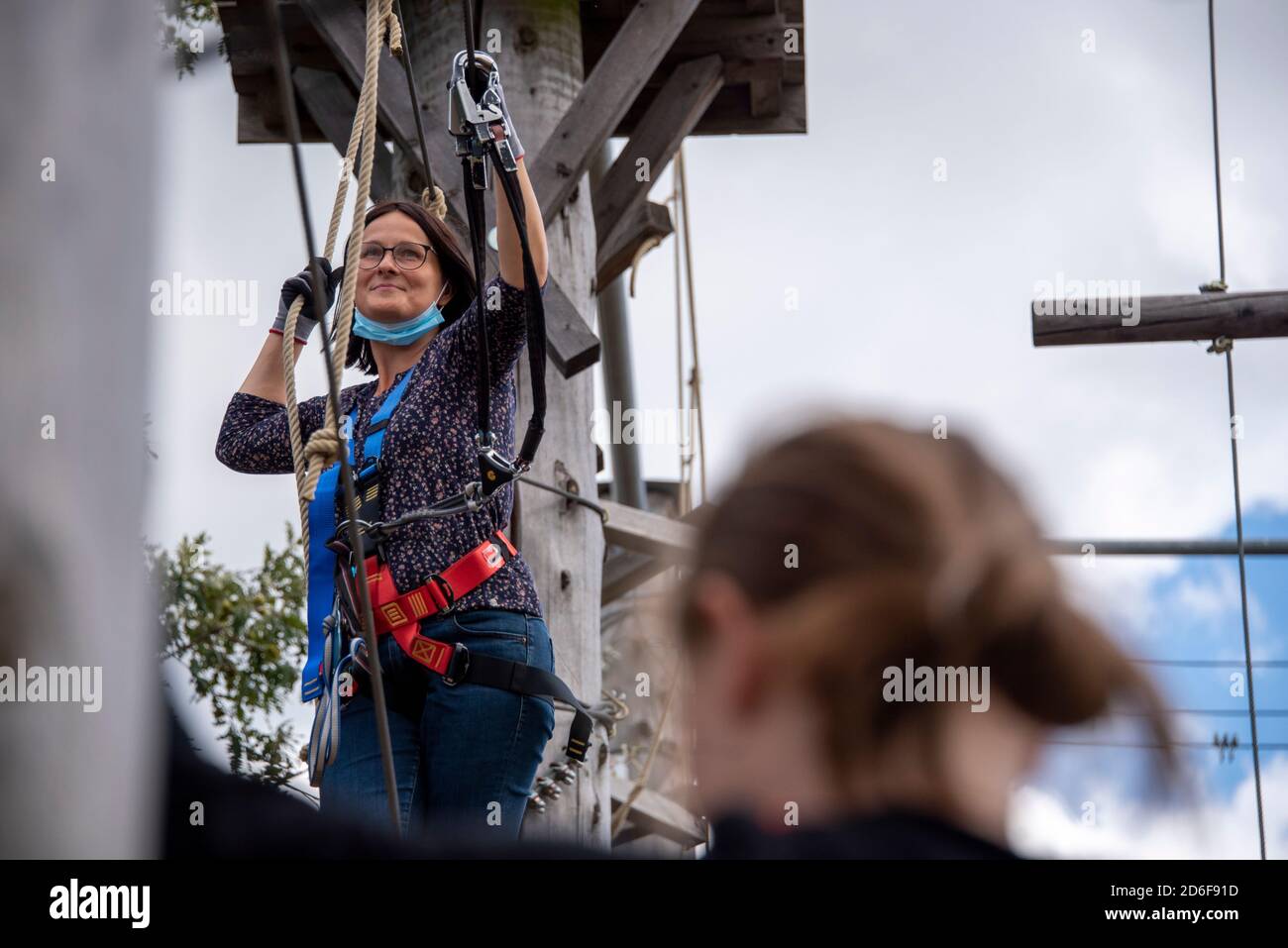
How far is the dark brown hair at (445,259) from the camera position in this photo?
248cm

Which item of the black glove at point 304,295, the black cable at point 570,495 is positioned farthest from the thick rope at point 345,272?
the black cable at point 570,495

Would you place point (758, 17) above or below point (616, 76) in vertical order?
above

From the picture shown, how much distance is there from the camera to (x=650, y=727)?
742cm

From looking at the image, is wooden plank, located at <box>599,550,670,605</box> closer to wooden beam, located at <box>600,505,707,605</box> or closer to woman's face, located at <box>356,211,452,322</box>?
wooden beam, located at <box>600,505,707,605</box>

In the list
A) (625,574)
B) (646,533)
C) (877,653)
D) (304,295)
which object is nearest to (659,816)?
(625,574)

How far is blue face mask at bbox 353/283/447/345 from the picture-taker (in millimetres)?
2455

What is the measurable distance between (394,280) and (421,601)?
0.55 m

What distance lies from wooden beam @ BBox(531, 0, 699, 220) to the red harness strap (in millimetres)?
1263

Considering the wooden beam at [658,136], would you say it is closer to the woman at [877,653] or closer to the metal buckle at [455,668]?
the metal buckle at [455,668]

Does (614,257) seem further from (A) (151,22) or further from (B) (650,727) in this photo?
(B) (650,727)

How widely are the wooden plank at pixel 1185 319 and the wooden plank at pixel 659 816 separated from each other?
5.82ft
